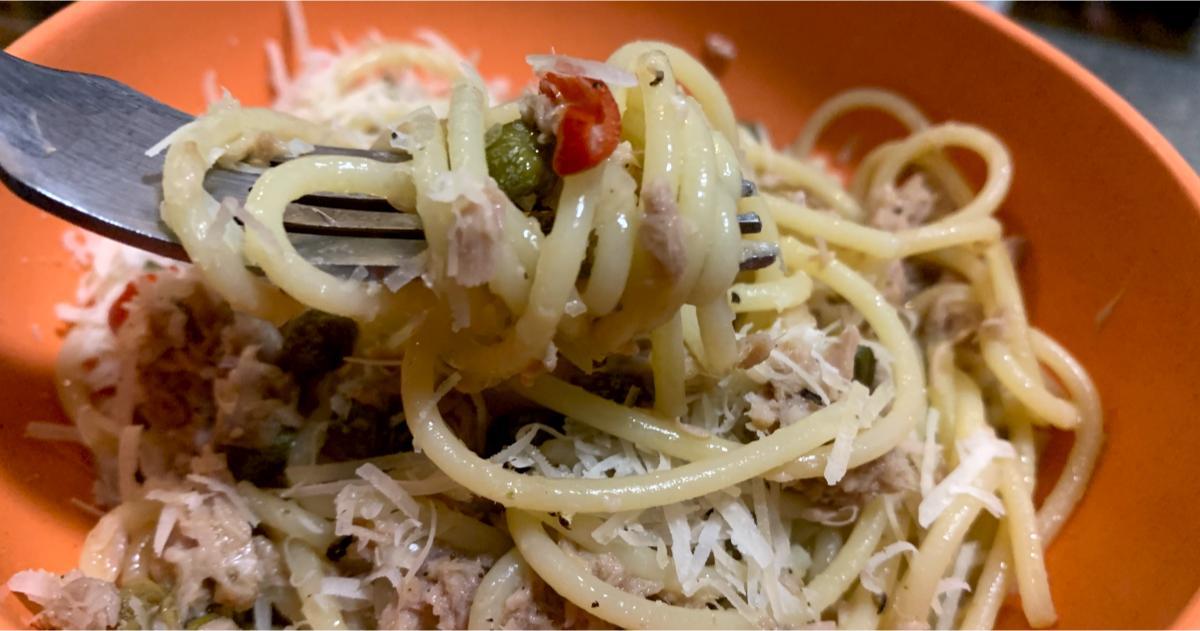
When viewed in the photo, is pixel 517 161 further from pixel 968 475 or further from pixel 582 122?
pixel 968 475

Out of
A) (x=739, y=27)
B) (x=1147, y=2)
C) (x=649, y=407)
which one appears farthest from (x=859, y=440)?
(x=1147, y=2)

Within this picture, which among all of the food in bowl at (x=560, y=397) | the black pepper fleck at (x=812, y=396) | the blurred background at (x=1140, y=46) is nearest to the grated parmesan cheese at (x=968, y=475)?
the food in bowl at (x=560, y=397)

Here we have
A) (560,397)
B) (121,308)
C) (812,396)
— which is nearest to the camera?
(560,397)

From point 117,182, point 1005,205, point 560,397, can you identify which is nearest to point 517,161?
point 560,397

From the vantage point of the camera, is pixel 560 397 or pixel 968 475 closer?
pixel 560 397

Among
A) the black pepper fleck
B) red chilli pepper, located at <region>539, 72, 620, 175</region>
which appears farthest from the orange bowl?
red chilli pepper, located at <region>539, 72, 620, 175</region>

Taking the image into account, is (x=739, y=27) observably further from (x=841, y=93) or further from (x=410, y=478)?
(x=410, y=478)

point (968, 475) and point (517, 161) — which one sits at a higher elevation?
point (517, 161)
